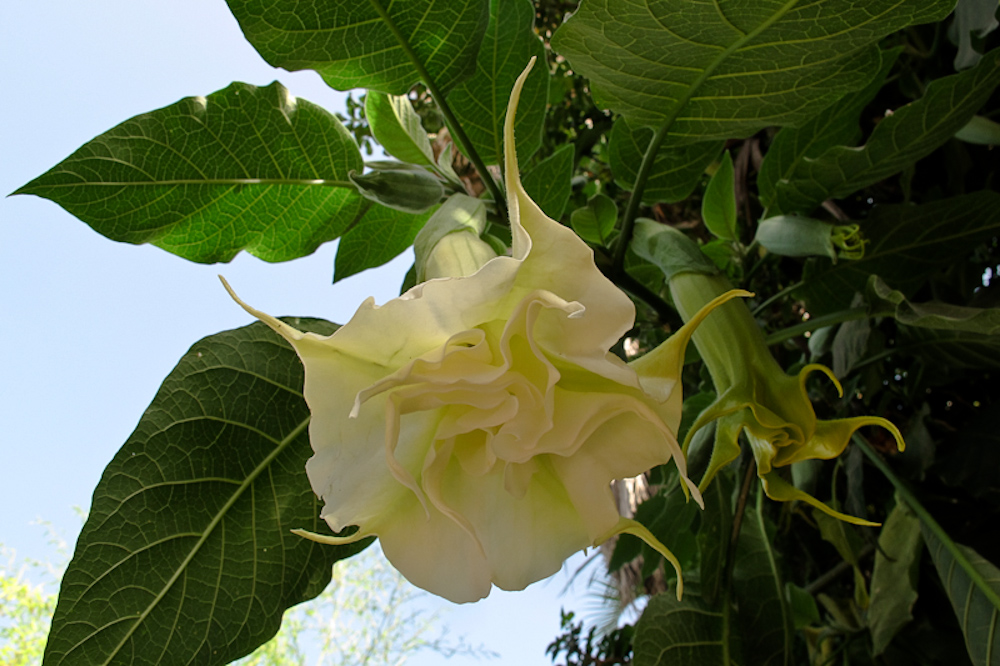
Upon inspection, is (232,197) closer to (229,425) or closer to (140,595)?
(229,425)

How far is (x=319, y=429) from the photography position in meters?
0.29

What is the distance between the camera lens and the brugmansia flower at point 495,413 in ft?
0.86

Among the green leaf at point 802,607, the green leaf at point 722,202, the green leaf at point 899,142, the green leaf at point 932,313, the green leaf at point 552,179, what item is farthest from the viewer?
the green leaf at point 802,607

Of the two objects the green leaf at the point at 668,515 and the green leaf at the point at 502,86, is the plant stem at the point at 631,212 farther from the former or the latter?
the green leaf at the point at 668,515

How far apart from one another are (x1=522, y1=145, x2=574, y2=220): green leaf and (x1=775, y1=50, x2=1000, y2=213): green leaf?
0.20m

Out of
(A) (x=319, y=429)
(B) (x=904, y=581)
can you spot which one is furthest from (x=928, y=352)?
(A) (x=319, y=429)

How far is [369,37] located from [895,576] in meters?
0.75

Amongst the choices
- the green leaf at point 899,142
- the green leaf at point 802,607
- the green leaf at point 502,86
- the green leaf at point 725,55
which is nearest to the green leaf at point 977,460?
the green leaf at point 802,607

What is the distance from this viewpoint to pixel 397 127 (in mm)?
595

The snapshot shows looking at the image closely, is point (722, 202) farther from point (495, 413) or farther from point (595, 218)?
point (495, 413)

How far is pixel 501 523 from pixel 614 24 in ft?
1.00

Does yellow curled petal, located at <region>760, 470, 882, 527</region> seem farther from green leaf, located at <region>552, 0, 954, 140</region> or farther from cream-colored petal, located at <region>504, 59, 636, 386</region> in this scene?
green leaf, located at <region>552, 0, 954, 140</region>

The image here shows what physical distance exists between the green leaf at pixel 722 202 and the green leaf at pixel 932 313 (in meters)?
0.22

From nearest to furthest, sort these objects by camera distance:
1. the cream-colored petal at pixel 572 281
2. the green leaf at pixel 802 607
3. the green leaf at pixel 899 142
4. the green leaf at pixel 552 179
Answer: the cream-colored petal at pixel 572 281, the green leaf at pixel 899 142, the green leaf at pixel 552 179, the green leaf at pixel 802 607
